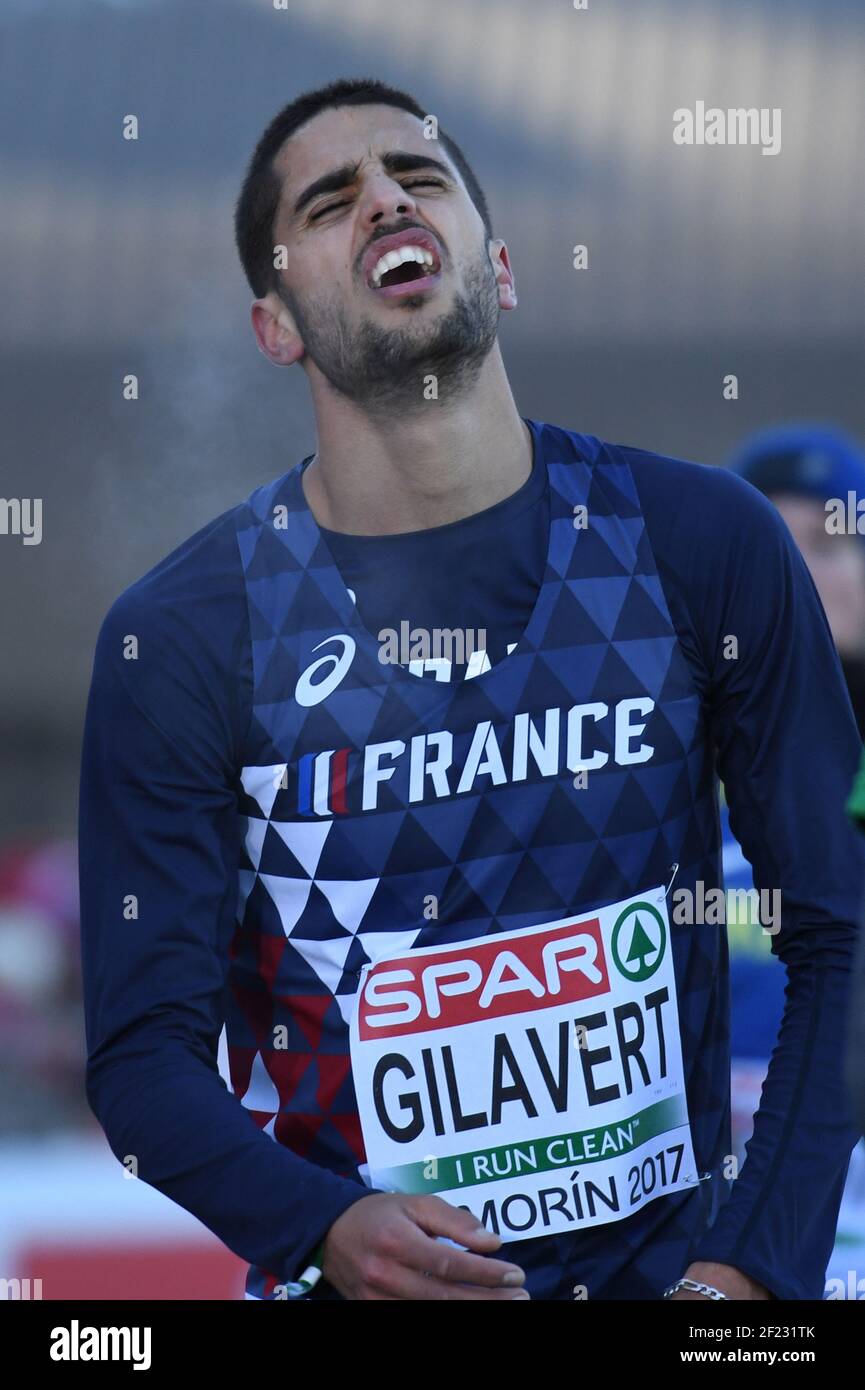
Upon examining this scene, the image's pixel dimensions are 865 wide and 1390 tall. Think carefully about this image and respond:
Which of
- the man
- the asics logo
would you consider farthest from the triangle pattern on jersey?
the asics logo

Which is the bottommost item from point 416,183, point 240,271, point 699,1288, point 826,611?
point 699,1288

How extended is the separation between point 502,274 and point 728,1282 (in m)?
1.25

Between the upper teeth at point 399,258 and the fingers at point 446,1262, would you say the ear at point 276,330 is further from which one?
the fingers at point 446,1262

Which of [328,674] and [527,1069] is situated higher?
[328,674]

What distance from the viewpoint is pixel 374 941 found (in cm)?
197

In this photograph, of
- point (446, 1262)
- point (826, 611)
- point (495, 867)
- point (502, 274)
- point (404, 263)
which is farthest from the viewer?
point (826, 611)

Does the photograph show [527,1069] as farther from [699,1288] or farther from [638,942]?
[699,1288]

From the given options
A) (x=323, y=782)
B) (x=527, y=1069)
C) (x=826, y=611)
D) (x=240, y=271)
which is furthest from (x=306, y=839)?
(x=240, y=271)

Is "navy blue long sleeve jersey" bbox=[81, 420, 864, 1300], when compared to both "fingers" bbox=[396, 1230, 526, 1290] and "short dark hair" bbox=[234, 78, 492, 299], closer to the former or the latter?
"fingers" bbox=[396, 1230, 526, 1290]

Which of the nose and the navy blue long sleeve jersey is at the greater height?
the nose

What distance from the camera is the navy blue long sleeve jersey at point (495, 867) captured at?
1.95 m

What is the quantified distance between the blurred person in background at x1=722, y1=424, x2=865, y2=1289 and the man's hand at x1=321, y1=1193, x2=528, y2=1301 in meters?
0.92

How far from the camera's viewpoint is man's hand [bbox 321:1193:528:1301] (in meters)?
1.77

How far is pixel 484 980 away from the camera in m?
1.96
